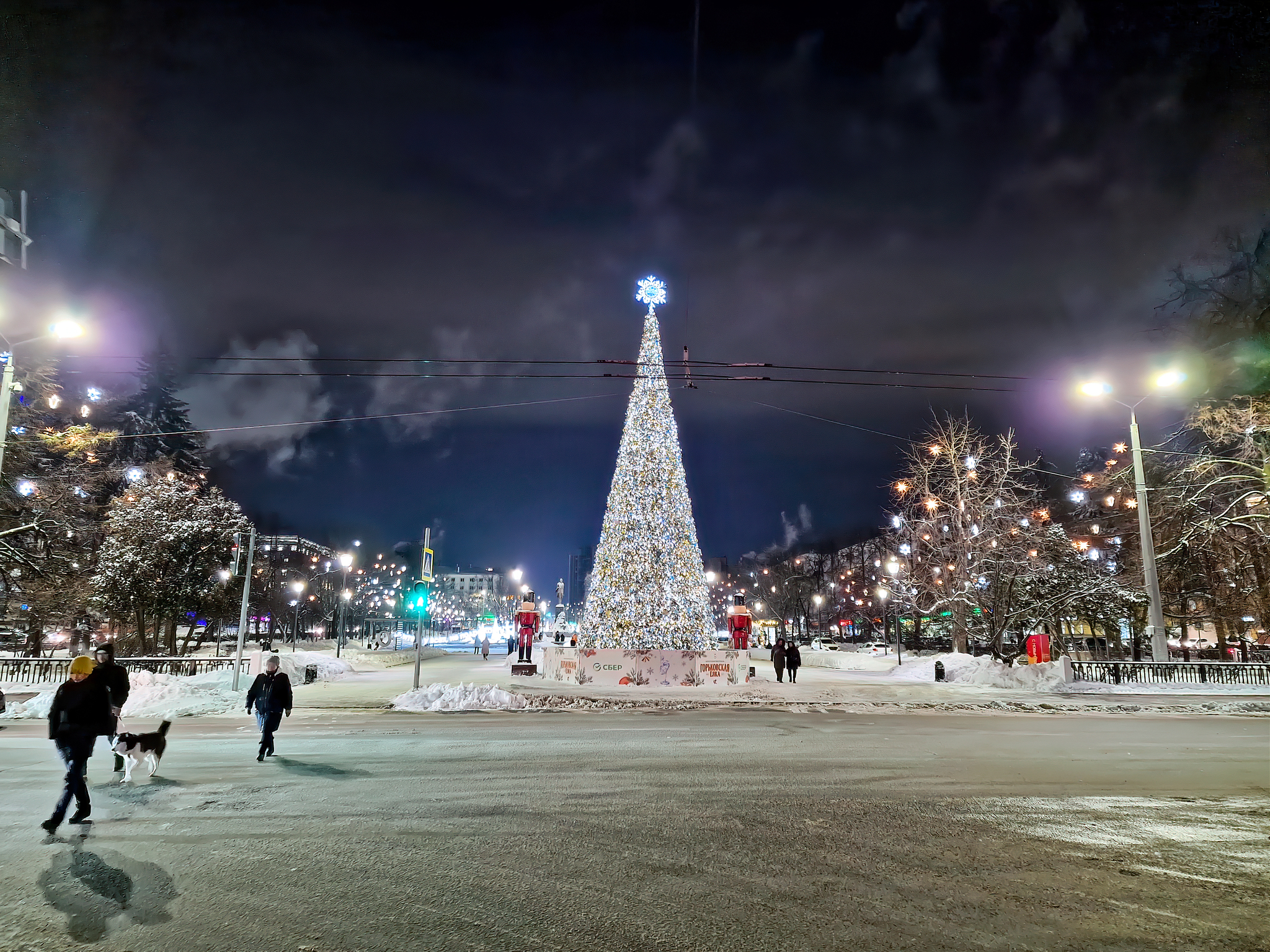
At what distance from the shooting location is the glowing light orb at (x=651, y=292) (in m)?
25.3

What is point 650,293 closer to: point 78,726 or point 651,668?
point 651,668

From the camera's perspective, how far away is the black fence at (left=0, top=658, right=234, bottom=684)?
2172cm

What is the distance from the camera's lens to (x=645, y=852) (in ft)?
18.9

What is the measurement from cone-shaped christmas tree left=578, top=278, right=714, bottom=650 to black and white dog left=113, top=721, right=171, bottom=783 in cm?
1626

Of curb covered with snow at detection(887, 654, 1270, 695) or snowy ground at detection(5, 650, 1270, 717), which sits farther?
curb covered with snow at detection(887, 654, 1270, 695)

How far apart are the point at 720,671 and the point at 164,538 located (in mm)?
22747

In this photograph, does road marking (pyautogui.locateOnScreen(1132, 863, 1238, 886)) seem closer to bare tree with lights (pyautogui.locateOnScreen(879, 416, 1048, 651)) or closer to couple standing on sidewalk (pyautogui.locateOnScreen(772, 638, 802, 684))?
couple standing on sidewalk (pyautogui.locateOnScreen(772, 638, 802, 684))

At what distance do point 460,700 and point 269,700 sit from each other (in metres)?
8.25

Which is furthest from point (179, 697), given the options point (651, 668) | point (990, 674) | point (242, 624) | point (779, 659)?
point (990, 674)

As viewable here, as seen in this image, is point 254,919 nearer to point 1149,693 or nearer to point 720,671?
point 720,671

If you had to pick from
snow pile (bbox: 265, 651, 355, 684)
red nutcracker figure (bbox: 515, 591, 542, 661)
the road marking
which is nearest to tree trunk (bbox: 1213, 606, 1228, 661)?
red nutcracker figure (bbox: 515, 591, 542, 661)

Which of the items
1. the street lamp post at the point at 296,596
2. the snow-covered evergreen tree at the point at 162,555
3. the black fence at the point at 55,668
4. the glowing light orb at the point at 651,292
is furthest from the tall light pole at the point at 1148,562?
the street lamp post at the point at 296,596

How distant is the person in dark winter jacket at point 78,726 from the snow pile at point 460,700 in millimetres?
10824

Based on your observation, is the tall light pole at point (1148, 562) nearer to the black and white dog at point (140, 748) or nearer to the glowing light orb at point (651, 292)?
the glowing light orb at point (651, 292)
